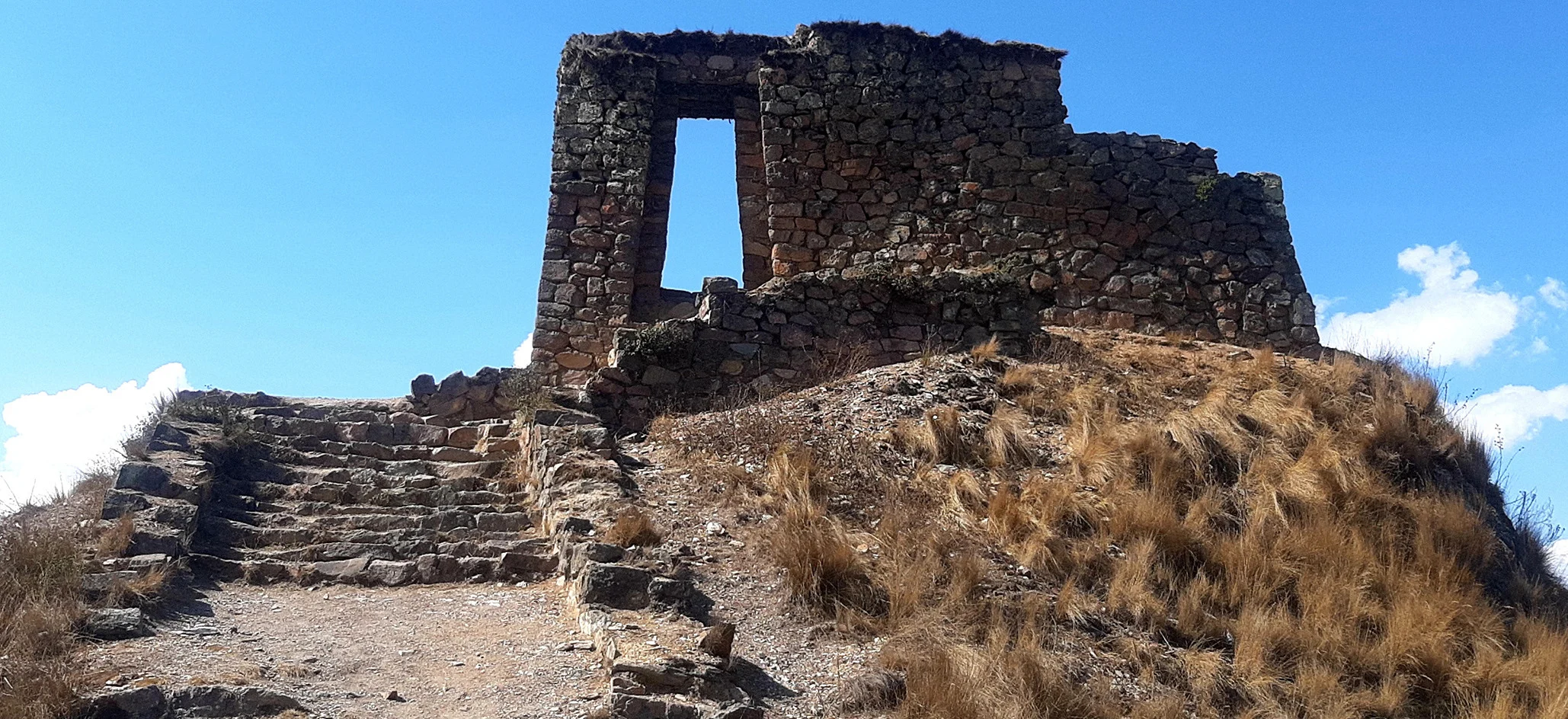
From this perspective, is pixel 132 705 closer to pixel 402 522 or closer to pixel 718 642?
pixel 718 642

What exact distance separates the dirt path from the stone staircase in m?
0.28

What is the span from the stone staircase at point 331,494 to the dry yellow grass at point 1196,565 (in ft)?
7.30

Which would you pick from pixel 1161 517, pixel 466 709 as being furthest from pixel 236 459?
pixel 1161 517

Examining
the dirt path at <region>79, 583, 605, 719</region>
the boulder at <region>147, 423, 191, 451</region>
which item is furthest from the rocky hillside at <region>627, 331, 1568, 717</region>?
the boulder at <region>147, 423, 191, 451</region>

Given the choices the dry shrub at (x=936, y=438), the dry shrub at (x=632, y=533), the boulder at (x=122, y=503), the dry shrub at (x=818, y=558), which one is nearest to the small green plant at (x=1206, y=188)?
the dry shrub at (x=936, y=438)

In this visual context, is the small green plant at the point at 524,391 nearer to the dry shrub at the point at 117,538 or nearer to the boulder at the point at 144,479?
the boulder at the point at 144,479

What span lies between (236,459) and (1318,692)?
775cm

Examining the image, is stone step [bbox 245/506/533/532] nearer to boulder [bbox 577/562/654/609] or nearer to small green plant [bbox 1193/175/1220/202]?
boulder [bbox 577/562/654/609]

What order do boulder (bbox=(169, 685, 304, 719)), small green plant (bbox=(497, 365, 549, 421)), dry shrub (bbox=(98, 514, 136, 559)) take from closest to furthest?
boulder (bbox=(169, 685, 304, 719)) → dry shrub (bbox=(98, 514, 136, 559)) → small green plant (bbox=(497, 365, 549, 421))

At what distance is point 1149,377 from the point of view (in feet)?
33.6

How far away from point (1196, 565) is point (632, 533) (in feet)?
11.4

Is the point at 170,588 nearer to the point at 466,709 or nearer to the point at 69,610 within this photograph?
the point at 69,610

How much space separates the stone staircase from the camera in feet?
24.3

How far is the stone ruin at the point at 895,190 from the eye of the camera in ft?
41.8
